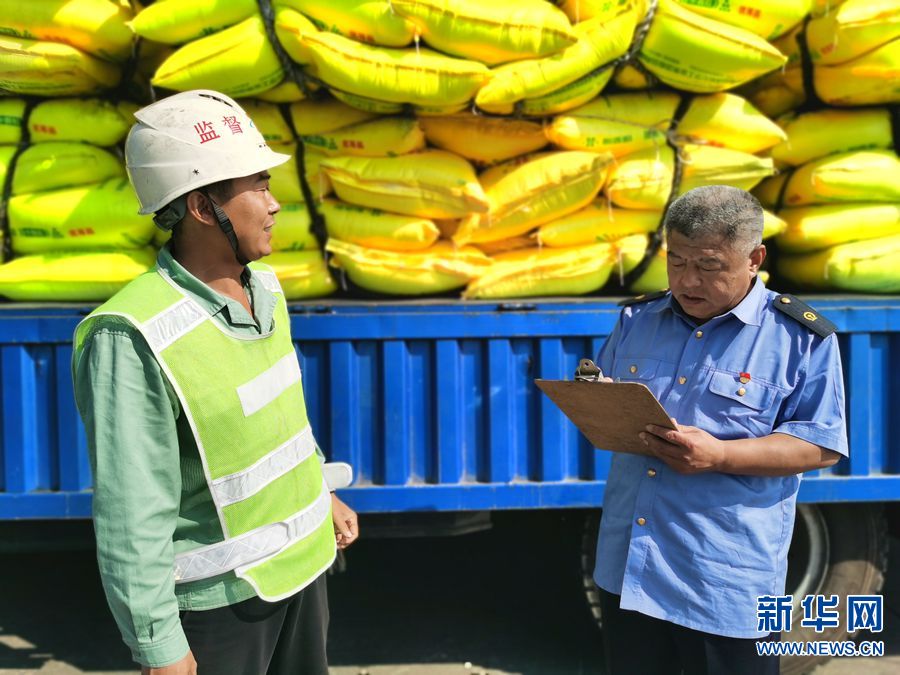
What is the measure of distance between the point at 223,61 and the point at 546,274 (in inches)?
51.2

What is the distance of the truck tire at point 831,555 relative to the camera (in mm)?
2836

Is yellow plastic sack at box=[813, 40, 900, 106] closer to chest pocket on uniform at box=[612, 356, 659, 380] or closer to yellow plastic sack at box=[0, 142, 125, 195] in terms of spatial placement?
chest pocket on uniform at box=[612, 356, 659, 380]

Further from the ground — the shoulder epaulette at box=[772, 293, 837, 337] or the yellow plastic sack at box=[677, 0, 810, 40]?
the yellow plastic sack at box=[677, 0, 810, 40]

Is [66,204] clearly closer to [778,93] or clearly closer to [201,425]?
[201,425]

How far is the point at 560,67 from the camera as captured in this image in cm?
262

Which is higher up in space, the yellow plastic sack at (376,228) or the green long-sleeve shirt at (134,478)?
the yellow plastic sack at (376,228)

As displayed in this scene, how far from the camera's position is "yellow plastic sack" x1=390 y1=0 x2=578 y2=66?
254cm

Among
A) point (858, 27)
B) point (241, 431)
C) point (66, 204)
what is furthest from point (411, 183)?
point (858, 27)

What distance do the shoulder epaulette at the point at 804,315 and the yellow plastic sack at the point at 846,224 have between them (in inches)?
51.1

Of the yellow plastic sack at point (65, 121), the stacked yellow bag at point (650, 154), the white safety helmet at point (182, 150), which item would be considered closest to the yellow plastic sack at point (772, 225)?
the stacked yellow bag at point (650, 154)

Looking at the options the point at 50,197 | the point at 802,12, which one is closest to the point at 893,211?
the point at 802,12

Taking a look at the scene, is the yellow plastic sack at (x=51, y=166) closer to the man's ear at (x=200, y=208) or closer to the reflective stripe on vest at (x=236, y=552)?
the man's ear at (x=200, y=208)

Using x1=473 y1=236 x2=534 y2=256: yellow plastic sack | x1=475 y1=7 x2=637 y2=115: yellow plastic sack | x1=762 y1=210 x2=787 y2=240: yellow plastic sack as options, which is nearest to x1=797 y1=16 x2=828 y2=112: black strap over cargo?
x1=762 y1=210 x2=787 y2=240: yellow plastic sack

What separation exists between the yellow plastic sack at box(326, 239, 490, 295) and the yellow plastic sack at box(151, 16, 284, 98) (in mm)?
627
